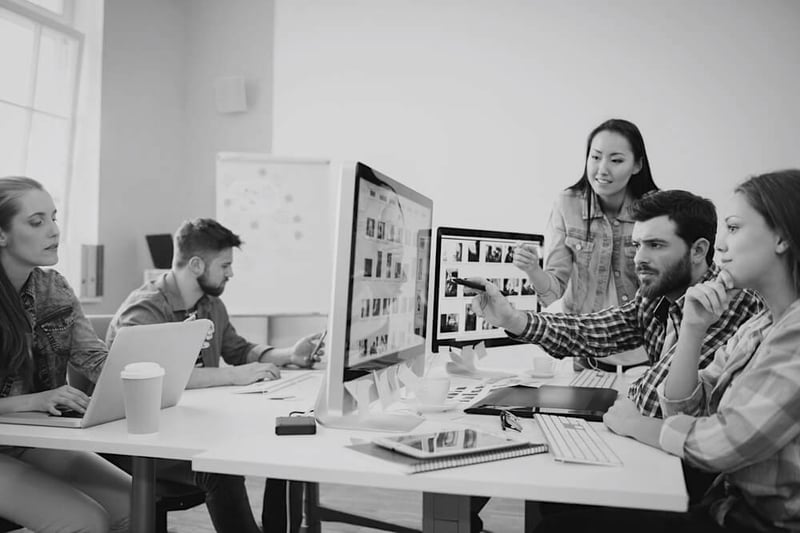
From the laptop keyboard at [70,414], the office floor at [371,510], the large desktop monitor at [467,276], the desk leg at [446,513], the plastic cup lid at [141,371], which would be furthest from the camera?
the office floor at [371,510]

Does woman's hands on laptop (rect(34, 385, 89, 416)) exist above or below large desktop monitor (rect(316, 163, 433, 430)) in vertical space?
below

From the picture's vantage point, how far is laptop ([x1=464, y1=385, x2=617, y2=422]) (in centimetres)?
157

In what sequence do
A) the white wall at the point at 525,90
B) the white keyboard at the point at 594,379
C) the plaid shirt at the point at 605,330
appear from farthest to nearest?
the white wall at the point at 525,90 < the white keyboard at the point at 594,379 < the plaid shirt at the point at 605,330

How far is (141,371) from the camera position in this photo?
1.38 metres

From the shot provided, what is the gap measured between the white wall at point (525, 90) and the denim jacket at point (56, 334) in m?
2.71

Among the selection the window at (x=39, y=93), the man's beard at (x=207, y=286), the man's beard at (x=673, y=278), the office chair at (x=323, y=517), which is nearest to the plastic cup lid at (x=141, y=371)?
the man's beard at (x=207, y=286)

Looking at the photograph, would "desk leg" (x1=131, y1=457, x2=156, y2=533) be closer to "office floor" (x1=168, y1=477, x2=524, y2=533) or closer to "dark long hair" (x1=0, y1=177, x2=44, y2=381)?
"dark long hair" (x1=0, y1=177, x2=44, y2=381)

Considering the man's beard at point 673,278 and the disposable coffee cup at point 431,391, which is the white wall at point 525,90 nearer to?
the man's beard at point 673,278

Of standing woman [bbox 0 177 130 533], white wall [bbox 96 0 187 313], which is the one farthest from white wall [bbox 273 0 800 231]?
standing woman [bbox 0 177 130 533]

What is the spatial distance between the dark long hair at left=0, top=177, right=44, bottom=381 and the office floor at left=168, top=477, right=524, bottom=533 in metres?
1.40

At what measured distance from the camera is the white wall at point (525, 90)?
3807 millimetres

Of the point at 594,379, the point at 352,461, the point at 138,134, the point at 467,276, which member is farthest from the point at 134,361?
the point at 138,134

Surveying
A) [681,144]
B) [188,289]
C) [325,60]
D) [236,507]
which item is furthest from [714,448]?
[325,60]

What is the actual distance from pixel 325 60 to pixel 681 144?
219cm
